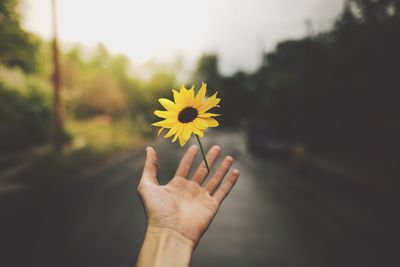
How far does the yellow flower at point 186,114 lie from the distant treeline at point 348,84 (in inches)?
185

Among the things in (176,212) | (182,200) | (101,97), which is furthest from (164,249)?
(101,97)

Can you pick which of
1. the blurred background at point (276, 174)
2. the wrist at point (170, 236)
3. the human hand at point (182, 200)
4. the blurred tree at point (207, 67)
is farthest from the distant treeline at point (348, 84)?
the blurred tree at point (207, 67)

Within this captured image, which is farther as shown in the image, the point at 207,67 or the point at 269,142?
the point at 207,67

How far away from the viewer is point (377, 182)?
942 cm

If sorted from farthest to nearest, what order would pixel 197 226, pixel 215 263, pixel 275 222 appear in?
pixel 275 222 < pixel 215 263 < pixel 197 226

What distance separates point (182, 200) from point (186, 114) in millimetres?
759

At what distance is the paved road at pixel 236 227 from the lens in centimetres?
496

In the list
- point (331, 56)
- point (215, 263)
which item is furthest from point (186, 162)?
point (331, 56)

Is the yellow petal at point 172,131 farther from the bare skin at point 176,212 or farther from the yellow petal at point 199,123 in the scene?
the bare skin at point 176,212

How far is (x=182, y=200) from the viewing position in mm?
2295

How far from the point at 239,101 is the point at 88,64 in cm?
5895

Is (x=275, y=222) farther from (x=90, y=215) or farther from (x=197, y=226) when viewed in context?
(x=197, y=226)

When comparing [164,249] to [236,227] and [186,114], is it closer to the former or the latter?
[186,114]

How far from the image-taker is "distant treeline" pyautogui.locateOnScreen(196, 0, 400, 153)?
6031 mm
